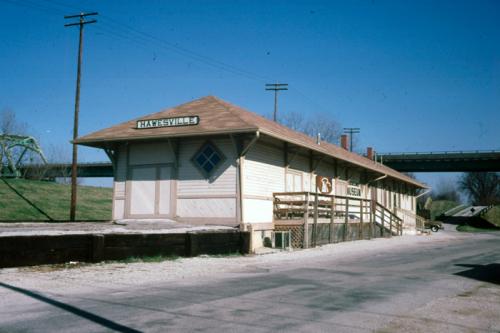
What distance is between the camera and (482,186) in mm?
117250

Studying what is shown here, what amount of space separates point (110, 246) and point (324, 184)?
14616 millimetres

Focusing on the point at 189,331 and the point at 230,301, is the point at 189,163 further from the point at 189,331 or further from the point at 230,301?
the point at 189,331

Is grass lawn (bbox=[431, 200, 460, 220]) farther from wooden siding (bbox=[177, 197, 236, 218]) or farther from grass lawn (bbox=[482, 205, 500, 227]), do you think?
wooden siding (bbox=[177, 197, 236, 218])

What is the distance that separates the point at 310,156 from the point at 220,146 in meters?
6.85

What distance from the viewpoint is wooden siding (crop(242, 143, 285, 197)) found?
61.3ft

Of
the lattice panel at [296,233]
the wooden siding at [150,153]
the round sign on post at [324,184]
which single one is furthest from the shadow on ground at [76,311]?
the round sign on post at [324,184]

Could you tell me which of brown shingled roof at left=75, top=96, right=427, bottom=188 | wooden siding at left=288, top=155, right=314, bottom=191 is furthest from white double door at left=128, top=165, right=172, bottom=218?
wooden siding at left=288, top=155, right=314, bottom=191

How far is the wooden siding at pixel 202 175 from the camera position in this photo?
1836cm

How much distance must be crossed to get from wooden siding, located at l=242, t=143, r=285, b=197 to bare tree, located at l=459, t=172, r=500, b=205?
10369 centimetres

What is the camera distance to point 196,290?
893 centimetres

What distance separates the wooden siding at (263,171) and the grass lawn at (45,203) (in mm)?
16024

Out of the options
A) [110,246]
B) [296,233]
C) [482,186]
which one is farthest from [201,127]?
[482,186]

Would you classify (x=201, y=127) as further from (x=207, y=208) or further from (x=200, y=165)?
(x=207, y=208)

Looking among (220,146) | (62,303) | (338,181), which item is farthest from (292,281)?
(338,181)
